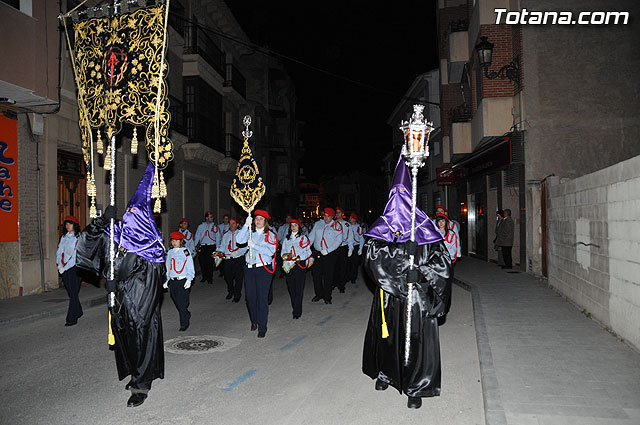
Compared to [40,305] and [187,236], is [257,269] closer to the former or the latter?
[40,305]

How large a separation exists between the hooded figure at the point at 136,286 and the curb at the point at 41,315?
4.74 metres

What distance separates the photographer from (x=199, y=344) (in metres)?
7.80

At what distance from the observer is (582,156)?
15867mm

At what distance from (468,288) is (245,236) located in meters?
7.35

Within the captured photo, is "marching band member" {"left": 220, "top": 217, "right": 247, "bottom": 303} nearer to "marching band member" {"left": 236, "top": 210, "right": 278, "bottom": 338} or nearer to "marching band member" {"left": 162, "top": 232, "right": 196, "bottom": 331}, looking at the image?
"marching band member" {"left": 162, "top": 232, "right": 196, "bottom": 331}

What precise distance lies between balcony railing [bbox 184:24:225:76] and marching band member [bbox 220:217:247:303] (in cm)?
1285

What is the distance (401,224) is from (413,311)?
2.91 ft

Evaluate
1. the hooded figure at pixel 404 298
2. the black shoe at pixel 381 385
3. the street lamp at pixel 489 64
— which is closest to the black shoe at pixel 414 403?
the hooded figure at pixel 404 298

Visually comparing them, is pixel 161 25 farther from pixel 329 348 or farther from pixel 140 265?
pixel 329 348

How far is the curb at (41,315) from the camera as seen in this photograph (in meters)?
9.38

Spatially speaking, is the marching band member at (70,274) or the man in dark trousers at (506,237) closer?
the marching band member at (70,274)

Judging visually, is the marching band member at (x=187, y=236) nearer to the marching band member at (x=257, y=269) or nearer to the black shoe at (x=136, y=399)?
the marching band member at (x=257, y=269)

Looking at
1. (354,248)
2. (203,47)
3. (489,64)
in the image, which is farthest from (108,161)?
(203,47)

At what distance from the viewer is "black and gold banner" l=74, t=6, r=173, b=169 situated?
634cm
